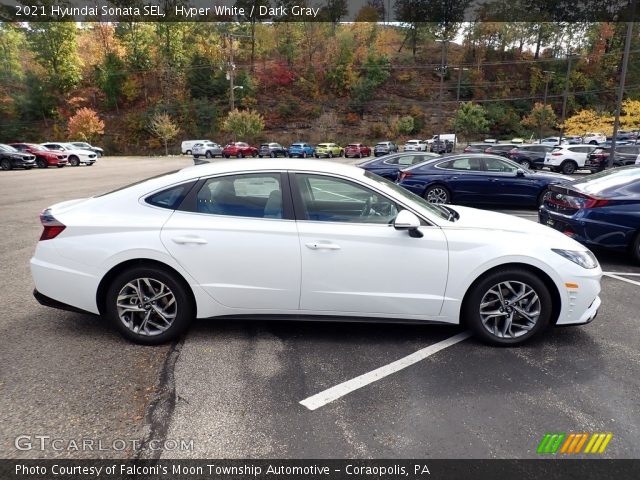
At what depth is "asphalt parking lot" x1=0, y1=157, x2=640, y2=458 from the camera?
2.54 meters

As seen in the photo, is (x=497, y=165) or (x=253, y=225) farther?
(x=497, y=165)

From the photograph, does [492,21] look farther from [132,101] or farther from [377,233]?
[377,233]

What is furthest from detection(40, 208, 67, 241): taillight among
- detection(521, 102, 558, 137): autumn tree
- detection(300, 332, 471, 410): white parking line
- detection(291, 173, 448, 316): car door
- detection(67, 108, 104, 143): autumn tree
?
detection(67, 108, 104, 143): autumn tree

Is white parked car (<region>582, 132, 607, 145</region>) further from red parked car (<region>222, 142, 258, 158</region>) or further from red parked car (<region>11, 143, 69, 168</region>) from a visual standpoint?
red parked car (<region>11, 143, 69, 168</region>)

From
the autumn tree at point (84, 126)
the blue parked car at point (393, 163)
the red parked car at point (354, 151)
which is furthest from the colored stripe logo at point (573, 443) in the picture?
the autumn tree at point (84, 126)

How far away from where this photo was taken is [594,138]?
145ft

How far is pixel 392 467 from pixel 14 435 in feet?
7.30

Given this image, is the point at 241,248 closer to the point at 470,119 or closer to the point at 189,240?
the point at 189,240

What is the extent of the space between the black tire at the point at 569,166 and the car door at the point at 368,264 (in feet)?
79.4

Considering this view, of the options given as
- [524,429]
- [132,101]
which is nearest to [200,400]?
[524,429]

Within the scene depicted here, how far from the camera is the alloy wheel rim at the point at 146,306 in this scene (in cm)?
361

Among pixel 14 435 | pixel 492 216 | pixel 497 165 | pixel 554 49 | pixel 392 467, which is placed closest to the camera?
pixel 392 467

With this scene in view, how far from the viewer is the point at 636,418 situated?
109 inches

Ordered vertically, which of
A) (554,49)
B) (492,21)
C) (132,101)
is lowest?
(132,101)
